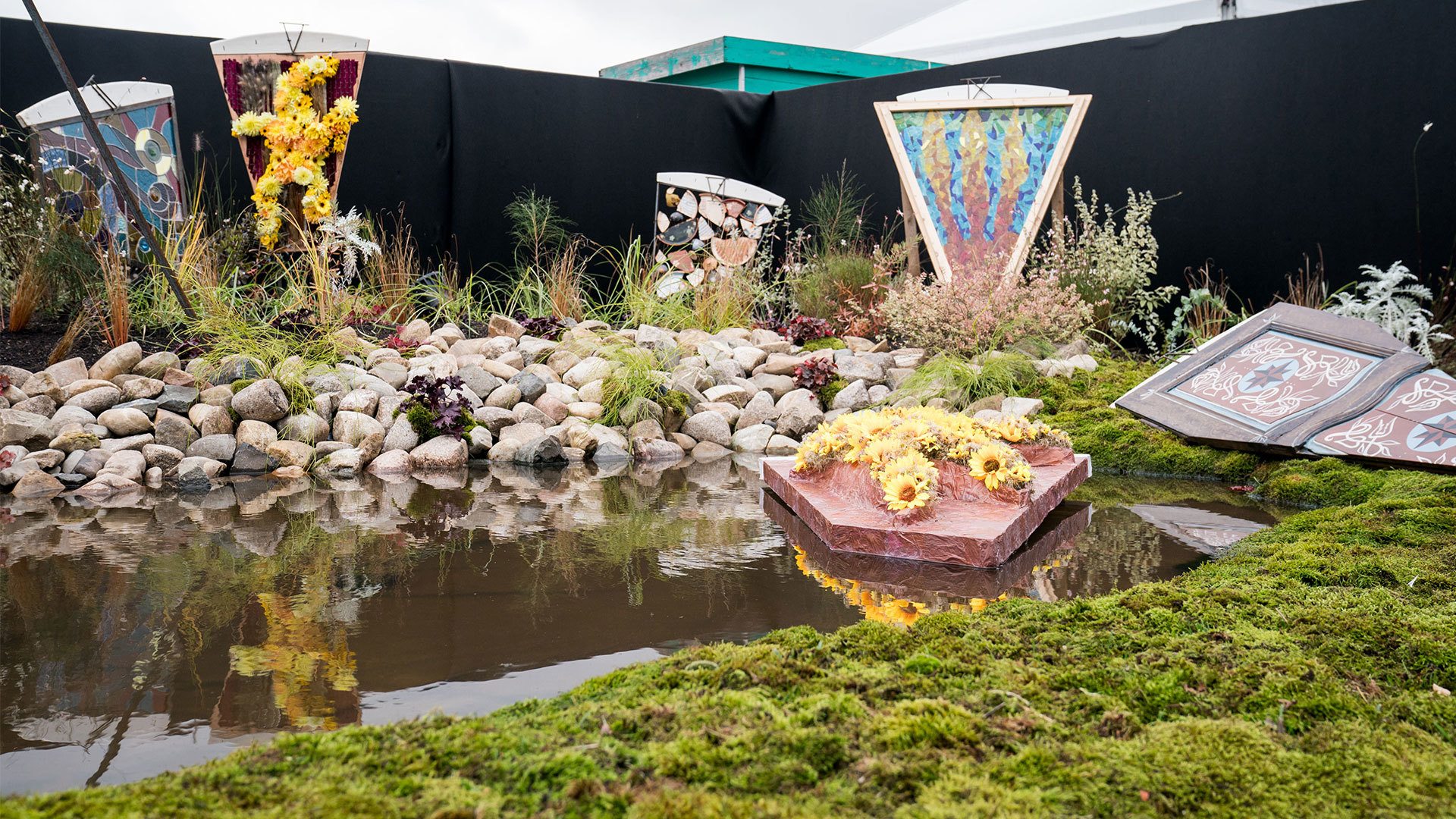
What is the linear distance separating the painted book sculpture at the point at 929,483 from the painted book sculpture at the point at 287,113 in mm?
3665

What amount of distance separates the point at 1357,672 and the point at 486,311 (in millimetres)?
5725

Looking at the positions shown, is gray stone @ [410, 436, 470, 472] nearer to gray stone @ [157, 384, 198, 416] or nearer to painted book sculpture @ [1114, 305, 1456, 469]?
gray stone @ [157, 384, 198, 416]

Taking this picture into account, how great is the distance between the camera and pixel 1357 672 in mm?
1769

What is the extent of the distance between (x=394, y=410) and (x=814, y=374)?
2153 mm

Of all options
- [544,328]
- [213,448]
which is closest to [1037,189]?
[544,328]

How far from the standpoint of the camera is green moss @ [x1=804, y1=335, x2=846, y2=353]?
6.16 metres

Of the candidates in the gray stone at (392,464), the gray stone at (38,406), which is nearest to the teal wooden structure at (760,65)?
the gray stone at (392,464)

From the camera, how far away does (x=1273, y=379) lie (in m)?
4.17

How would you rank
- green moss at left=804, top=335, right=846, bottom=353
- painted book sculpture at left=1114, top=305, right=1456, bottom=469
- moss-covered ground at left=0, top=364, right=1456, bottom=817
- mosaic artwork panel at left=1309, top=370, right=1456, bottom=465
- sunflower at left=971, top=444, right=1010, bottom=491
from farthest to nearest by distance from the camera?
green moss at left=804, top=335, right=846, bottom=353 < painted book sculpture at left=1114, top=305, right=1456, bottom=469 < mosaic artwork panel at left=1309, top=370, right=1456, bottom=465 < sunflower at left=971, top=444, right=1010, bottom=491 < moss-covered ground at left=0, top=364, right=1456, bottom=817

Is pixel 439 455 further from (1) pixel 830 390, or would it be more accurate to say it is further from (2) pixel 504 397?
(1) pixel 830 390

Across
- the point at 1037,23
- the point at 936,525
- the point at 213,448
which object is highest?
the point at 1037,23

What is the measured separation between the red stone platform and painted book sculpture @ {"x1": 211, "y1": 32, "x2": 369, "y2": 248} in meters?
3.96

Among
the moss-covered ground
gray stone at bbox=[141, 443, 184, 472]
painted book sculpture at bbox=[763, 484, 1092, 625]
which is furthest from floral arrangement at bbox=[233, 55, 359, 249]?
the moss-covered ground

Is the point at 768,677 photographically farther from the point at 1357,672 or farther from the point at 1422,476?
the point at 1422,476
